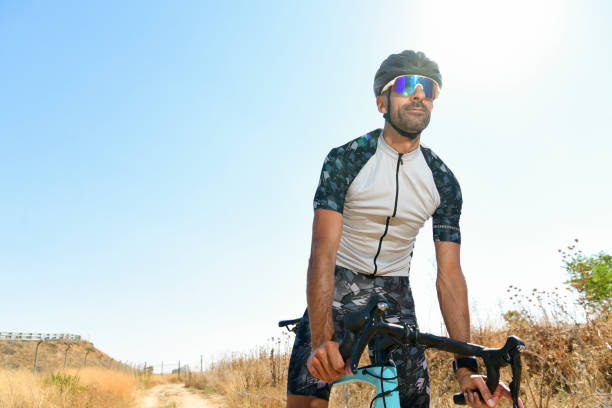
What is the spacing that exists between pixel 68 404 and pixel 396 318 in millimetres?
10900

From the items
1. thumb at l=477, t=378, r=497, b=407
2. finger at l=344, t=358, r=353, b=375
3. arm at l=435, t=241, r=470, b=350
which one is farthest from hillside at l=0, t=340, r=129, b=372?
finger at l=344, t=358, r=353, b=375

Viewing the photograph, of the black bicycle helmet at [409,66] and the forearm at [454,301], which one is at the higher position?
→ the black bicycle helmet at [409,66]

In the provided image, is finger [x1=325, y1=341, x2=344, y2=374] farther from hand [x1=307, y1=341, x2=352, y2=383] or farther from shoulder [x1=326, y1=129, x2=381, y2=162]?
shoulder [x1=326, y1=129, x2=381, y2=162]

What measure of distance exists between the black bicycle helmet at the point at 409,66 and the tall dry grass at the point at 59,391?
381 inches

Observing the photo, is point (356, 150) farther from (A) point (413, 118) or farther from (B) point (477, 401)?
(B) point (477, 401)

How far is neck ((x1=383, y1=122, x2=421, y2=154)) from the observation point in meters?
2.74

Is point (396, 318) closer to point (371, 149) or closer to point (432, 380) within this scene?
point (371, 149)

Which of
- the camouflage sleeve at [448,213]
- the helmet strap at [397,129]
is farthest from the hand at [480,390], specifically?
the helmet strap at [397,129]

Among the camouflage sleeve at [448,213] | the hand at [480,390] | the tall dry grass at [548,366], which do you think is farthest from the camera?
the tall dry grass at [548,366]

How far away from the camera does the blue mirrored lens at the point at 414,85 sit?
267cm

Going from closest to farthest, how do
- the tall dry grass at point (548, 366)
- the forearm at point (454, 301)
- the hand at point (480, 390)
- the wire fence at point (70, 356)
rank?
the hand at point (480, 390), the forearm at point (454, 301), the tall dry grass at point (548, 366), the wire fence at point (70, 356)

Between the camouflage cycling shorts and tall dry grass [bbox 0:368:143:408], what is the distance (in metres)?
8.81

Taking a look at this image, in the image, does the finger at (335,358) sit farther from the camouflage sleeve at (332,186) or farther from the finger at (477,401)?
the camouflage sleeve at (332,186)

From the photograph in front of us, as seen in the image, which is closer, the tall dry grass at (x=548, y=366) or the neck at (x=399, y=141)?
the neck at (x=399, y=141)
